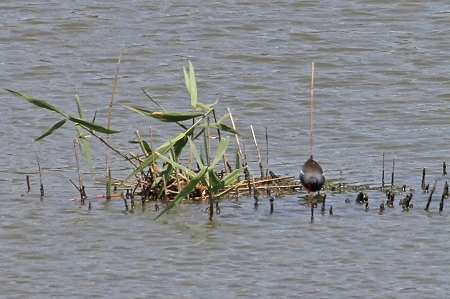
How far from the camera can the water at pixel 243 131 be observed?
7359 millimetres

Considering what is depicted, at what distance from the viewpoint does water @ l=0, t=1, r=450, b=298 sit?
7.36 meters

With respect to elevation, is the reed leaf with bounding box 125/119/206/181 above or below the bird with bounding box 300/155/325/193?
above

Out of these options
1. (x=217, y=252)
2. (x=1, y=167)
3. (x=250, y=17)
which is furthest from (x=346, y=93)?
(x=217, y=252)

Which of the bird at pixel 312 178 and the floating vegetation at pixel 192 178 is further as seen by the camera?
the bird at pixel 312 178

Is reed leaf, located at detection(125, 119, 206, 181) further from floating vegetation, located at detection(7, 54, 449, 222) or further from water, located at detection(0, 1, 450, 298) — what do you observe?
water, located at detection(0, 1, 450, 298)

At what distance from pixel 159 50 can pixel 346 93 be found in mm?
2802

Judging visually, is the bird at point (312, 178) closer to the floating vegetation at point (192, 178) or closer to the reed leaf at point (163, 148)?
the floating vegetation at point (192, 178)

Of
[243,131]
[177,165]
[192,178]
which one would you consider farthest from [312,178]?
[243,131]

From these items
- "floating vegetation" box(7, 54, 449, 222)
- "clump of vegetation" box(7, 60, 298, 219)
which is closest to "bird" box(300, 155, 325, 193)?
"floating vegetation" box(7, 54, 449, 222)

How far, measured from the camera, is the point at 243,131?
38.3ft

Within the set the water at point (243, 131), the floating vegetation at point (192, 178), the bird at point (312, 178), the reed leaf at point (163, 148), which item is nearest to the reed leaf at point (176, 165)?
the floating vegetation at point (192, 178)

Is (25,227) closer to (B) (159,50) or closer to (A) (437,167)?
(A) (437,167)

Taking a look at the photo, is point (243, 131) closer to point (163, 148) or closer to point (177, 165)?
point (163, 148)

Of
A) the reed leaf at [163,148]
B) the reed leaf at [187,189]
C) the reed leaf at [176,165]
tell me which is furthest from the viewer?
the reed leaf at [163,148]
